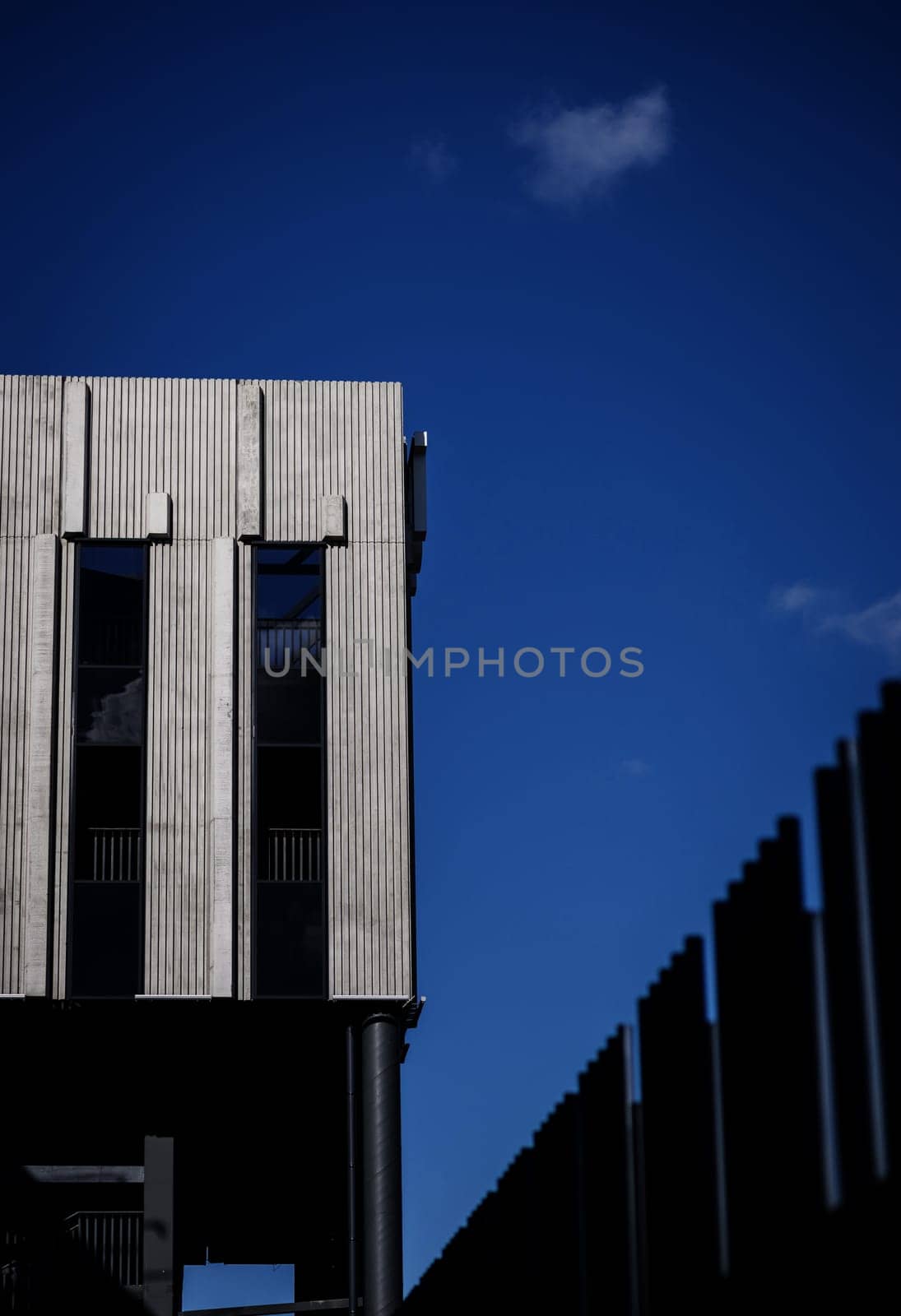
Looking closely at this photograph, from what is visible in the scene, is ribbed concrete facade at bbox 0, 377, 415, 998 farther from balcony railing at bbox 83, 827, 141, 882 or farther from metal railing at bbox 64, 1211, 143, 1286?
metal railing at bbox 64, 1211, 143, 1286

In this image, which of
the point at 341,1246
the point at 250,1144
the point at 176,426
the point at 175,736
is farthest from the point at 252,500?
the point at 341,1246

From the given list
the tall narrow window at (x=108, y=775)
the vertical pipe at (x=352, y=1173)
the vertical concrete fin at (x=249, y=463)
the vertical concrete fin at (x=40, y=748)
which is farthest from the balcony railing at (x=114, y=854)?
the vertical concrete fin at (x=249, y=463)

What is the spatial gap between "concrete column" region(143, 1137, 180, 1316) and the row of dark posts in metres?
16.3

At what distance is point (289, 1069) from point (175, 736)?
6731 millimetres

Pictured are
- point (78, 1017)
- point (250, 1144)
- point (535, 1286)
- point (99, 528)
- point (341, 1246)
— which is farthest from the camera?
point (341, 1246)

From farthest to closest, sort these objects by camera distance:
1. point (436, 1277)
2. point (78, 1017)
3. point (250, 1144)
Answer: point (250, 1144) < point (78, 1017) < point (436, 1277)

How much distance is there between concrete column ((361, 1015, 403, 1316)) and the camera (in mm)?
32844

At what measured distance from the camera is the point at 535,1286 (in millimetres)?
19516

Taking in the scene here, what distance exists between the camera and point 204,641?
36062mm

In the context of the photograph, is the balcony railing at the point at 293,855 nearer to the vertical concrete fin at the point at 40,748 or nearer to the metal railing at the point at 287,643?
the metal railing at the point at 287,643

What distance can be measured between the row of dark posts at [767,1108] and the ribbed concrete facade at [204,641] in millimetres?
17061

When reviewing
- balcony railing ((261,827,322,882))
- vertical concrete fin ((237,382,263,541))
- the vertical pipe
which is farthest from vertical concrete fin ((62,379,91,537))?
the vertical pipe

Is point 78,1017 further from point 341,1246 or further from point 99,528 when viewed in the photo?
point 341,1246

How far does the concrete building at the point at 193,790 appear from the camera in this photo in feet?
112
